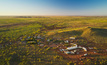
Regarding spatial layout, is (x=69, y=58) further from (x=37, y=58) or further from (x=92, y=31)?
(x=92, y=31)

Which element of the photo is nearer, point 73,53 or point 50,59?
point 50,59

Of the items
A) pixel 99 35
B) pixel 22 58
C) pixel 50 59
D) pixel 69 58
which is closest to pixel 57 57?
pixel 50 59

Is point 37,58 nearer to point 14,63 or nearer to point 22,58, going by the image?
point 22,58

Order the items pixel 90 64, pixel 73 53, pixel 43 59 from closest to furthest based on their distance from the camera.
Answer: pixel 90 64
pixel 43 59
pixel 73 53

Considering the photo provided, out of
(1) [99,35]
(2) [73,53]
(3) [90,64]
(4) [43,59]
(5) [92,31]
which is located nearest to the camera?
(3) [90,64]

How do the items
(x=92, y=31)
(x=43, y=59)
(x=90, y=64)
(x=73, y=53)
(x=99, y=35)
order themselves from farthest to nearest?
(x=92, y=31) < (x=99, y=35) < (x=73, y=53) < (x=43, y=59) < (x=90, y=64)

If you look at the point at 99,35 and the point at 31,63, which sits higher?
the point at 99,35

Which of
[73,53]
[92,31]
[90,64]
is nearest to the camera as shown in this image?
[90,64]

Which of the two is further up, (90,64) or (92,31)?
(92,31)

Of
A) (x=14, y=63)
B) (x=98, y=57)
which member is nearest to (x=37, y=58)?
(x=14, y=63)
